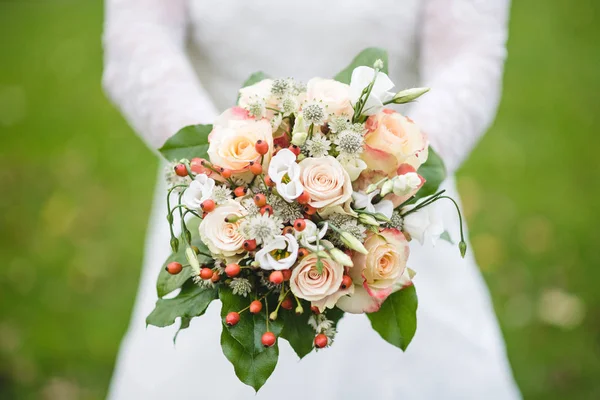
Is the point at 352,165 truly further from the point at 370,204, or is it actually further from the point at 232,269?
the point at 232,269

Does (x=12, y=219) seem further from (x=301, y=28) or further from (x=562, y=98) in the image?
(x=562, y=98)

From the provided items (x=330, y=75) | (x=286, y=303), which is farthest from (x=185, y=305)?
(x=330, y=75)

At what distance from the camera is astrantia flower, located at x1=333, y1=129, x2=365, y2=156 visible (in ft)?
3.50

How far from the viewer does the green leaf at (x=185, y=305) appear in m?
1.16

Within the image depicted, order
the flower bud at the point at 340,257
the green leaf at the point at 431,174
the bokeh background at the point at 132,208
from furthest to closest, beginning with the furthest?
the bokeh background at the point at 132,208
the green leaf at the point at 431,174
the flower bud at the point at 340,257

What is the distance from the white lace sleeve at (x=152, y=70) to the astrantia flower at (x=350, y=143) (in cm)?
54

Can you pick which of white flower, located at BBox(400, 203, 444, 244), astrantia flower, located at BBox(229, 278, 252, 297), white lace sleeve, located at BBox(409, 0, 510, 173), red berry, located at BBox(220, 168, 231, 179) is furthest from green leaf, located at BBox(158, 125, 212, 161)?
white lace sleeve, located at BBox(409, 0, 510, 173)

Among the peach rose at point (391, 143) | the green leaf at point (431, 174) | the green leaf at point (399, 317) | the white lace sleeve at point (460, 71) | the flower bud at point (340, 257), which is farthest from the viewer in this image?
the white lace sleeve at point (460, 71)

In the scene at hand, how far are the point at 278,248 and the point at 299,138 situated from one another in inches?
7.6

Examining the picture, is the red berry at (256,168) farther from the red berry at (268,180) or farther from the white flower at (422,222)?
the white flower at (422,222)

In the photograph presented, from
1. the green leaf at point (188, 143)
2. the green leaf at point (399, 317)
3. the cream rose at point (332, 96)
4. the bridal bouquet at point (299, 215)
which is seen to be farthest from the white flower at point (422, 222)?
the green leaf at point (188, 143)

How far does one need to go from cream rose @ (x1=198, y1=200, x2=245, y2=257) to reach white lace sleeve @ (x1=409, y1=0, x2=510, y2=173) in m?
0.65

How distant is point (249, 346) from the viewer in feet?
3.66

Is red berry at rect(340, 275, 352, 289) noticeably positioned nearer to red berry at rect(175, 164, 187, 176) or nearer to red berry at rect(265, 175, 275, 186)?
red berry at rect(265, 175, 275, 186)
